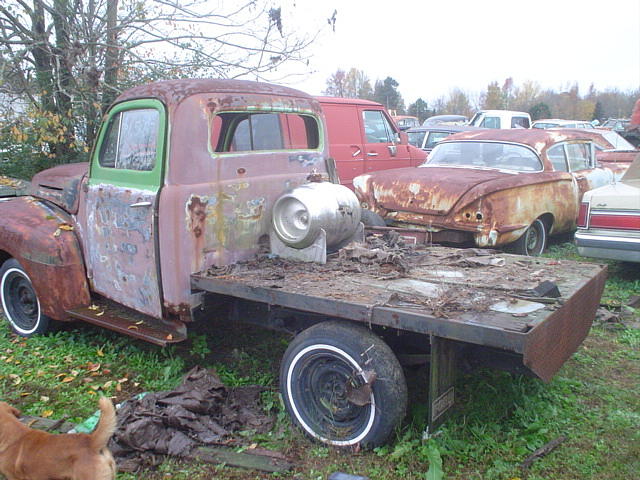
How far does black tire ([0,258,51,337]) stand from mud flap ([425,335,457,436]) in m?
3.34

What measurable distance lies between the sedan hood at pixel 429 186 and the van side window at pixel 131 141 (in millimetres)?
3296

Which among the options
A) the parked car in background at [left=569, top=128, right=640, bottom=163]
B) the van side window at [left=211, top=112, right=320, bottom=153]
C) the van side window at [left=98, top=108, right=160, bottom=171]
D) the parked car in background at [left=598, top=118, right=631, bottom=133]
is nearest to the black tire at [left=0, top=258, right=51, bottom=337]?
the van side window at [left=98, top=108, right=160, bottom=171]

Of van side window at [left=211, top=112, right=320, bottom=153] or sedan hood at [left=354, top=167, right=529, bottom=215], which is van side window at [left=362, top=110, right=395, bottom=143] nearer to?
sedan hood at [left=354, top=167, right=529, bottom=215]

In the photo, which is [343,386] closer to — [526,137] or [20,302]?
[20,302]

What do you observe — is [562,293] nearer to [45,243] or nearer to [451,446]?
[451,446]

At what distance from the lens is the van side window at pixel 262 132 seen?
3.97 metres

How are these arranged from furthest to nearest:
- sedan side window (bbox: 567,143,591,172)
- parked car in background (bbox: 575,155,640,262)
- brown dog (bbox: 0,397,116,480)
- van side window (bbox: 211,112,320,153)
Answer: sedan side window (bbox: 567,143,591,172) → parked car in background (bbox: 575,155,640,262) → van side window (bbox: 211,112,320,153) → brown dog (bbox: 0,397,116,480)

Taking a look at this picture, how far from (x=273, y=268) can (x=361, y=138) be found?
556cm

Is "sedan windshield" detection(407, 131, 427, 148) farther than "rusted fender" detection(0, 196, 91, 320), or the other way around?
"sedan windshield" detection(407, 131, 427, 148)

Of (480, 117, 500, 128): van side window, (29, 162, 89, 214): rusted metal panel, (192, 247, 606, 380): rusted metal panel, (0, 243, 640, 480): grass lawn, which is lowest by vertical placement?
(0, 243, 640, 480): grass lawn

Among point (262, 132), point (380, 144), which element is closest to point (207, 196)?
point (262, 132)

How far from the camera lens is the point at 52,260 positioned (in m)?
4.25

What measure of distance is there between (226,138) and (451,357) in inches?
87.2

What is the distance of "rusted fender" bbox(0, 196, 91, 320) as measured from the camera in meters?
4.27
